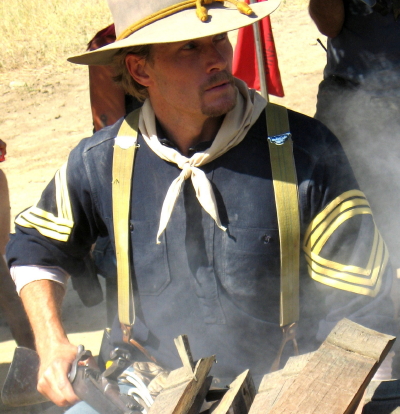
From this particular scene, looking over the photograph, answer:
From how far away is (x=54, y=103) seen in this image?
998 centimetres

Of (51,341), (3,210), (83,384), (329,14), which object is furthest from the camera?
(3,210)

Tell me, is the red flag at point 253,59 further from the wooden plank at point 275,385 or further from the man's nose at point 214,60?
the wooden plank at point 275,385

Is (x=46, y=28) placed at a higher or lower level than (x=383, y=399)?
lower

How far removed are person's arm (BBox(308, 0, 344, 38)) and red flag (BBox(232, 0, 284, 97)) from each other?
125 cm

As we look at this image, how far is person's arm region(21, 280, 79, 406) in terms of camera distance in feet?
6.57

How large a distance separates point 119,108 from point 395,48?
1694 mm

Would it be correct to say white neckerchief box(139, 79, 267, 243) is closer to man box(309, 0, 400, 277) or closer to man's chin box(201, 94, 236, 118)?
man's chin box(201, 94, 236, 118)

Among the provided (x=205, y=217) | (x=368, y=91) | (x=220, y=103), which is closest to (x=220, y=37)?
(x=220, y=103)

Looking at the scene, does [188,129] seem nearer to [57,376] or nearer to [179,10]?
[179,10]

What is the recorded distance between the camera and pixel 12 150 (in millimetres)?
8445

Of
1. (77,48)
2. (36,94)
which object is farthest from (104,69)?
(77,48)

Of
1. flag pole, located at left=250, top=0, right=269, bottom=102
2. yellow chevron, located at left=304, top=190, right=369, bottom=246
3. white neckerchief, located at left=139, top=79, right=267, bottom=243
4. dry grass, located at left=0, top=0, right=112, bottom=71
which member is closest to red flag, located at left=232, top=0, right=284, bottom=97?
flag pole, located at left=250, top=0, right=269, bottom=102

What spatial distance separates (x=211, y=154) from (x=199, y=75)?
267mm

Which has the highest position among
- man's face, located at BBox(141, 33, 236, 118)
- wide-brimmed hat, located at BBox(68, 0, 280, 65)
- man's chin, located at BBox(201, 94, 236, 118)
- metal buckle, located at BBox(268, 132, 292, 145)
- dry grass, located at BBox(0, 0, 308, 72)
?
wide-brimmed hat, located at BBox(68, 0, 280, 65)
